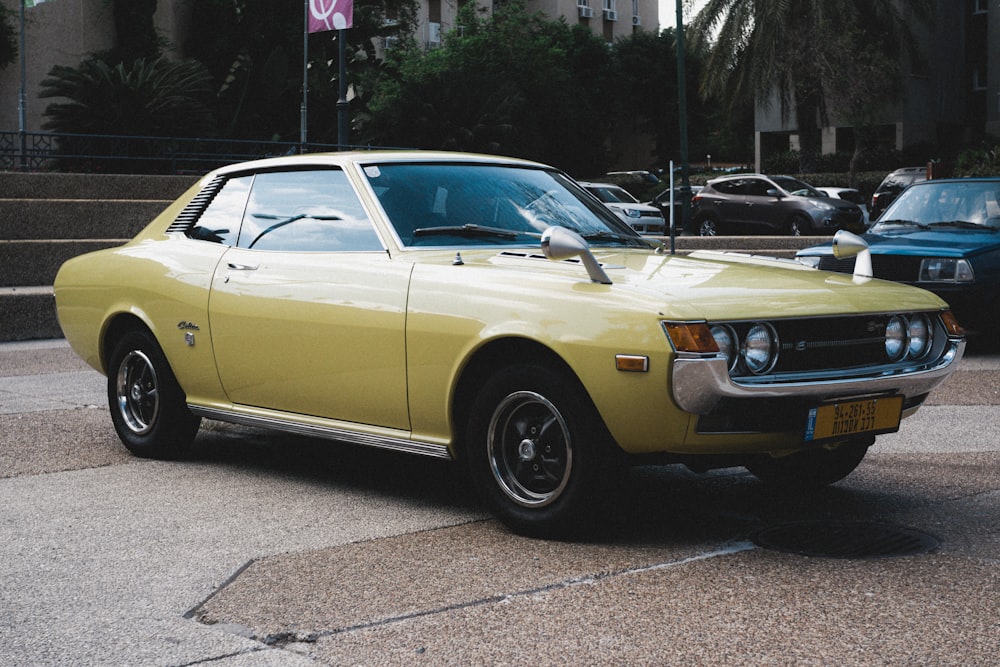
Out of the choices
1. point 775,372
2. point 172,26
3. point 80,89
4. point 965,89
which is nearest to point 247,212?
point 775,372

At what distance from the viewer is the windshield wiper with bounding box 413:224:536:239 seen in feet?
19.3

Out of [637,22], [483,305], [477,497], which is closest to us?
[483,305]

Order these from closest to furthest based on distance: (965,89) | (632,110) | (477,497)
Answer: (477,497), (965,89), (632,110)

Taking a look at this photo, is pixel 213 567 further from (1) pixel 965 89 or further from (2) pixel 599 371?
(1) pixel 965 89

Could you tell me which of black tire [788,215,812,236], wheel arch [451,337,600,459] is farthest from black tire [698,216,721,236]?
wheel arch [451,337,600,459]

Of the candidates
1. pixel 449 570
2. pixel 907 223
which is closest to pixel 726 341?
pixel 449 570

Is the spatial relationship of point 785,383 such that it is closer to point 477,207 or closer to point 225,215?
point 477,207

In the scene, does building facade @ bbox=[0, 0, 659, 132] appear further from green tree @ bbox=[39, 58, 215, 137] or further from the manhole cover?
the manhole cover

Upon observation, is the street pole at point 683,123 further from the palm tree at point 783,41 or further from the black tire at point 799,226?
the palm tree at point 783,41

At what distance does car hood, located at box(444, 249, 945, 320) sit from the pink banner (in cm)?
1684

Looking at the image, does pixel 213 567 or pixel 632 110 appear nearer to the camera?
pixel 213 567

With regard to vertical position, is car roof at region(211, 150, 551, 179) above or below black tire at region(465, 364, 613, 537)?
above

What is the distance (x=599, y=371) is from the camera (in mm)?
4781

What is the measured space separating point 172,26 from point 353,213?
3994 cm
